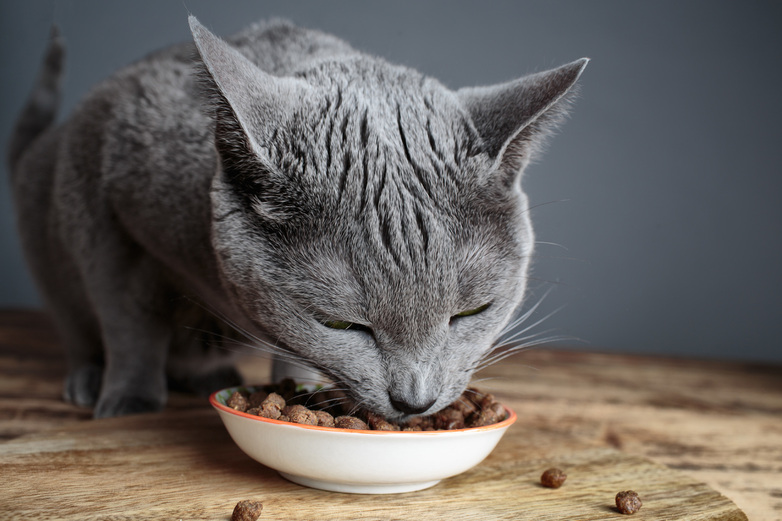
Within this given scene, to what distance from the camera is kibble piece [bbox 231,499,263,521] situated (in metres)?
0.77

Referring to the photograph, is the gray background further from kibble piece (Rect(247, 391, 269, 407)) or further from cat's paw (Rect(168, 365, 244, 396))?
kibble piece (Rect(247, 391, 269, 407))

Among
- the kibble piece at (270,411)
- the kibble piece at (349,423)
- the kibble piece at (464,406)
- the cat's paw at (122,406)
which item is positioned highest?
the kibble piece at (270,411)

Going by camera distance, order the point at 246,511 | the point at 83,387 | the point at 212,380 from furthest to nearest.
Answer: the point at 212,380 → the point at 83,387 → the point at 246,511

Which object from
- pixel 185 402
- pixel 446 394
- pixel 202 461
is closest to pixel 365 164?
pixel 446 394

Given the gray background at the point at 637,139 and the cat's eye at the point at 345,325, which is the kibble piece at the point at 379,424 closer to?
the cat's eye at the point at 345,325

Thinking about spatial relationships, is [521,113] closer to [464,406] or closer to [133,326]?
[464,406]

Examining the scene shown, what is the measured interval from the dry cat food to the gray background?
111 cm

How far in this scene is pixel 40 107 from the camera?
1.88 metres

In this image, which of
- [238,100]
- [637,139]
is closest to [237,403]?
[238,100]

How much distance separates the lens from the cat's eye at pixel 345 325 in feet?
2.94

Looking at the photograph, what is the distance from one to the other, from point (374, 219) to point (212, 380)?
0.95m

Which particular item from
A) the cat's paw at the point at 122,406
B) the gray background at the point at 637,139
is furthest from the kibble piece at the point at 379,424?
the gray background at the point at 637,139

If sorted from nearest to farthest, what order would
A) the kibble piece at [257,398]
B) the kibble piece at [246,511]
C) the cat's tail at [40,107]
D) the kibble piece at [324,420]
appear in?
the kibble piece at [246,511], the kibble piece at [324,420], the kibble piece at [257,398], the cat's tail at [40,107]

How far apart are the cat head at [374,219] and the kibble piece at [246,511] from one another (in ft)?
0.65
